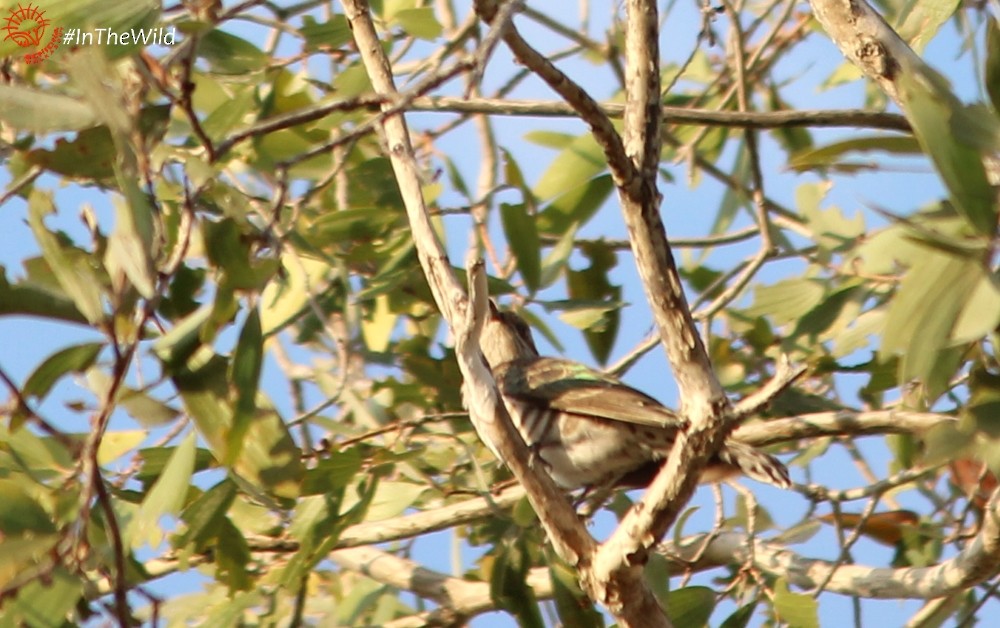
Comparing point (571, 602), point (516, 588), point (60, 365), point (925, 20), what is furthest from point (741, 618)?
point (60, 365)

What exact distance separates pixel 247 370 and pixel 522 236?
1518 mm

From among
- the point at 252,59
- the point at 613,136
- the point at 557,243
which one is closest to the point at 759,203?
the point at 557,243

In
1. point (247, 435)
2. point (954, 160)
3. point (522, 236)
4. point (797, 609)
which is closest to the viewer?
point (954, 160)

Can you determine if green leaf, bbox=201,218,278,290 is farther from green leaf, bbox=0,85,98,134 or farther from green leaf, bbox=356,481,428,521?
green leaf, bbox=356,481,428,521

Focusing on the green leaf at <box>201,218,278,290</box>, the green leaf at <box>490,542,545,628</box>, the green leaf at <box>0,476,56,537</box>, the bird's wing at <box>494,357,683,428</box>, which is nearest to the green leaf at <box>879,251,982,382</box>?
the green leaf at <box>201,218,278,290</box>

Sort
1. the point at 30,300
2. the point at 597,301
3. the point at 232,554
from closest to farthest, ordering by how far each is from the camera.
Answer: the point at 30,300, the point at 232,554, the point at 597,301

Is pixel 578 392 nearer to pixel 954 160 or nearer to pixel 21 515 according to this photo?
pixel 21 515

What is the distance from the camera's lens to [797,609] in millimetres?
3799

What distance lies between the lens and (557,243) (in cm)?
497

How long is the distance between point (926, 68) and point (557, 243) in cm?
228

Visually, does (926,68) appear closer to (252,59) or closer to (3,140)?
(252,59)

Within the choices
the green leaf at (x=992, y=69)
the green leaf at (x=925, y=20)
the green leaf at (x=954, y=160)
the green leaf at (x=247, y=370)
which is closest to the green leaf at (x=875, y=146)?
the green leaf at (x=992, y=69)

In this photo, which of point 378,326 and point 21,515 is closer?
point 21,515

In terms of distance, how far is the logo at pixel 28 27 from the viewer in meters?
3.24
